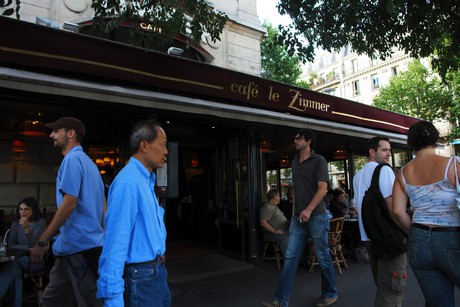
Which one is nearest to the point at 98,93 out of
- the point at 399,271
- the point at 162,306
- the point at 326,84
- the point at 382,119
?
the point at 162,306

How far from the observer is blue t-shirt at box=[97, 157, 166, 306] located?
160cm

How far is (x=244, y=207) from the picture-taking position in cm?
672

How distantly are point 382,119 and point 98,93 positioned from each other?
7201 millimetres

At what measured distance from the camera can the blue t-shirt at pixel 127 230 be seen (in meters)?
1.60

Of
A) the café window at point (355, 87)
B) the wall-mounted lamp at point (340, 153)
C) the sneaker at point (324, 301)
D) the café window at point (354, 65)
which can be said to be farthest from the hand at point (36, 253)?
the café window at point (354, 65)

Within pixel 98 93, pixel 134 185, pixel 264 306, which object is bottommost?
pixel 264 306

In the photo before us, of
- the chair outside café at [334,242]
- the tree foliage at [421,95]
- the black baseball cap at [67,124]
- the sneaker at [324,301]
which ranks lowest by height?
the sneaker at [324,301]

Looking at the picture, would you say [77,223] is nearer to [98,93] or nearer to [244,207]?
[98,93]

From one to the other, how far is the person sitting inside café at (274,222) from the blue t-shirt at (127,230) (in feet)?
14.6

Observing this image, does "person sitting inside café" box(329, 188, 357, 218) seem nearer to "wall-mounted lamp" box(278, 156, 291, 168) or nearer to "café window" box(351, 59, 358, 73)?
"wall-mounted lamp" box(278, 156, 291, 168)

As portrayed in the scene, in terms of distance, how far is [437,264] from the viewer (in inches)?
88.5

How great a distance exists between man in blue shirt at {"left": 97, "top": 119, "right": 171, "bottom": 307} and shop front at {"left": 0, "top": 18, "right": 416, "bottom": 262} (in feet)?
8.14

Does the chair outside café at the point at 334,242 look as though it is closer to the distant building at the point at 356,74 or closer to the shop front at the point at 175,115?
the shop front at the point at 175,115

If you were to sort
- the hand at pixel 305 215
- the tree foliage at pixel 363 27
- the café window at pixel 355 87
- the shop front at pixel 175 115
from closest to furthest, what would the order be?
the hand at pixel 305 215
the shop front at pixel 175 115
the tree foliage at pixel 363 27
the café window at pixel 355 87
